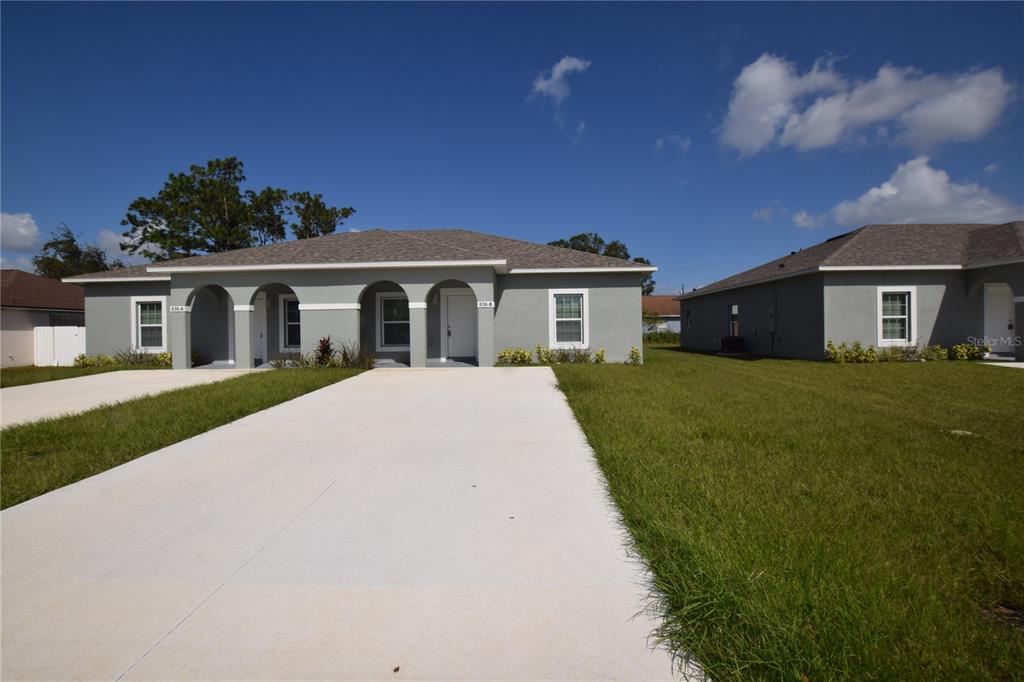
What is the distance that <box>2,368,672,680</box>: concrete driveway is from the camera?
2.30 metres

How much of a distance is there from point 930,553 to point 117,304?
72.3 ft

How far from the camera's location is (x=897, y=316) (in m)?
16.9

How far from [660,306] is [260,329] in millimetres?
44788

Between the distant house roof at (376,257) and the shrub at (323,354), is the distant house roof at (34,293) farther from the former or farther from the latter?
the shrub at (323,354)

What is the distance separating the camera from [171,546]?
3408mm

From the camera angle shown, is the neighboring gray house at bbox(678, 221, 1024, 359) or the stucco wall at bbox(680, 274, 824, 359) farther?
the stucco wall at bbox(680, 274, 824, 359)

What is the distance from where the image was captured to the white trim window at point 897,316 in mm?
16766

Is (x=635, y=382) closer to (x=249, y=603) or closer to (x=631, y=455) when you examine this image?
(x=631, y=455)

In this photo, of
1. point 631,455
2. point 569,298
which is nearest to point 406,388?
point 631,455

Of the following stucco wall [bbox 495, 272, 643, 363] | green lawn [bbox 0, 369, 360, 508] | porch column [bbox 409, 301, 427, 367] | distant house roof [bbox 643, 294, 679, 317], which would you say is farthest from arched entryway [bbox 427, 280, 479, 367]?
distant house roof [bbox 643, 294, 679, 317]

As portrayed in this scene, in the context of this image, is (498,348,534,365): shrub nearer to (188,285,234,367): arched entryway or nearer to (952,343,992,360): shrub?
(188,285,234,367): arched entryway

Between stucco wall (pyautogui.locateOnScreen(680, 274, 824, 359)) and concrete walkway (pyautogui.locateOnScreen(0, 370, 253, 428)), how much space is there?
1886cm

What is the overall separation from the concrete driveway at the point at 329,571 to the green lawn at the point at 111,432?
40 cm

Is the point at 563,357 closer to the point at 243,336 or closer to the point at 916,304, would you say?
the point at 243,336
